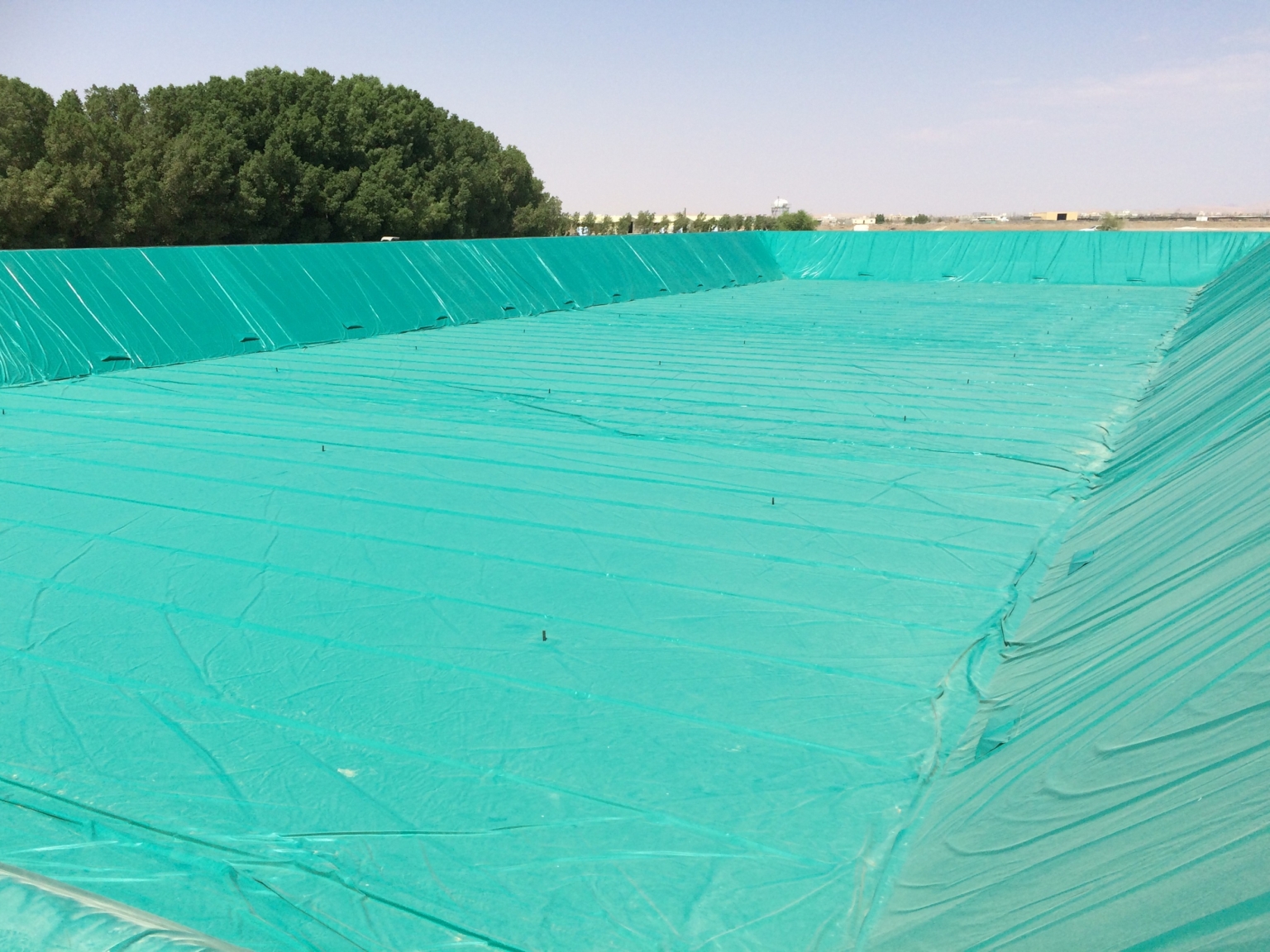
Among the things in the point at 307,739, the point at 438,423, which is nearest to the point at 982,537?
the point at 307,739

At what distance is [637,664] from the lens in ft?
11.6

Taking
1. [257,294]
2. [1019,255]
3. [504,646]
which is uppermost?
[1019,255]

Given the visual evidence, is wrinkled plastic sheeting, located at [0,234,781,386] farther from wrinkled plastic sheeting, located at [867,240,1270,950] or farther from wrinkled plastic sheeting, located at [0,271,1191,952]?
wrinkled plastic sheeting, located at [867,240,1270,950]

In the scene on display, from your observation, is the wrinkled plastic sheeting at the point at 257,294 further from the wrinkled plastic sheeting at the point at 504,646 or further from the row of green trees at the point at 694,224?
the row of green trees at the point at 694,224

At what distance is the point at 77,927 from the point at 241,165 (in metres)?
28.7

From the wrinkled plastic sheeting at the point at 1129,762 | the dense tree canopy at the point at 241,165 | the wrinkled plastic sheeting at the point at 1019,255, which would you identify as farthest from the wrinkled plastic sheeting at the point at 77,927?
the dense tree canopy at the point at 241,165

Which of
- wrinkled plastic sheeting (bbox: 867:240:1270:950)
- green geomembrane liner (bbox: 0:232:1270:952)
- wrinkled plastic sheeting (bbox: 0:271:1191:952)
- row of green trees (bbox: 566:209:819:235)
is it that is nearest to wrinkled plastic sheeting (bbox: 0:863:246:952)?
green geomembrane liner (bbox: 0:232:1270:952)

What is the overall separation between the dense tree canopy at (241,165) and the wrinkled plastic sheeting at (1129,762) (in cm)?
2568

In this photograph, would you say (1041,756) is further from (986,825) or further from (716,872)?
(716,872)

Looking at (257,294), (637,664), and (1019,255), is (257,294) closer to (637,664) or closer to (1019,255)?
(637,664)

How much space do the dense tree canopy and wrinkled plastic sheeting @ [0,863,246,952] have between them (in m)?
26.1

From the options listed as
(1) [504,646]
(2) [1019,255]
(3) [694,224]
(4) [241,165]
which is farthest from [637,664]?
(3) [694,224]

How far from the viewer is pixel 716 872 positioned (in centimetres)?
244

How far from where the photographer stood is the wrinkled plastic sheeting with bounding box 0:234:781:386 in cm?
902
